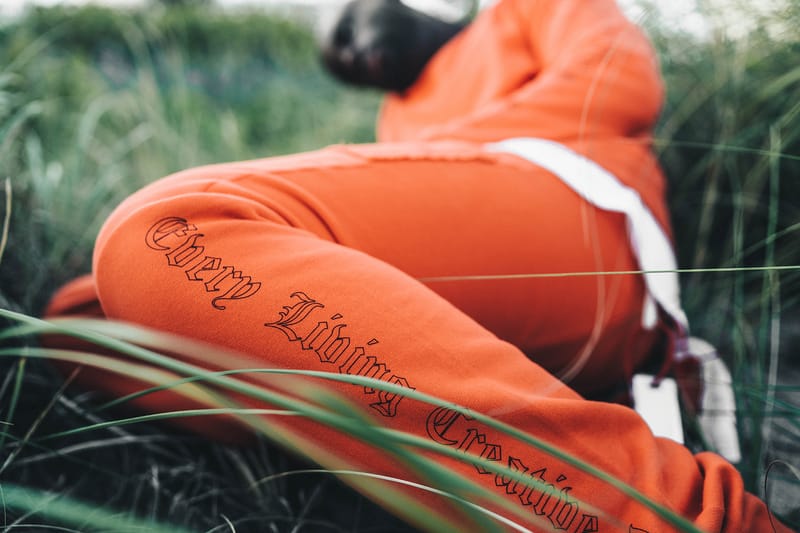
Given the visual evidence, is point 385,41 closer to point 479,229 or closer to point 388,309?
point 479,229

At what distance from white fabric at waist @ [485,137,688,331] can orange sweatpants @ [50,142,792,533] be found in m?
0.14

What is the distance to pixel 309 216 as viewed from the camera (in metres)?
0.65

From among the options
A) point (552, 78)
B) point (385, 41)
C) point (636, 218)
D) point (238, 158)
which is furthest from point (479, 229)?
point (238, 158)

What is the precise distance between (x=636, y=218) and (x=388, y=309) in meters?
0.41

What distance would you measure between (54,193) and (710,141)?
3.96ft

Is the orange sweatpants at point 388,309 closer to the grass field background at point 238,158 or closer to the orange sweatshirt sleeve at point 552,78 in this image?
the grass field background at point 238,158

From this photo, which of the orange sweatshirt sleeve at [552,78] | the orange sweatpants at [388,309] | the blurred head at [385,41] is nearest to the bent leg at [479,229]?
the orange sweatpants at [388,309]

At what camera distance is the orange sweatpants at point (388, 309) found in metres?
0.49

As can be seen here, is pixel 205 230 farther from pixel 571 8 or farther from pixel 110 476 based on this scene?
pixel 571 8

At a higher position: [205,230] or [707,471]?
[205,230]

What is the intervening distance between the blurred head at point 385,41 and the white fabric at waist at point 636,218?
22.4 inches

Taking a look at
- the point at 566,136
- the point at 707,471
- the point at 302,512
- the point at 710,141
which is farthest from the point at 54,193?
the point at 710,141

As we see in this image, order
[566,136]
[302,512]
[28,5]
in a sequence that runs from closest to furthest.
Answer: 1. [302,512]
2. [566,136]
3. [28,5]

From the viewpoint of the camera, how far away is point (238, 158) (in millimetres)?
1781
